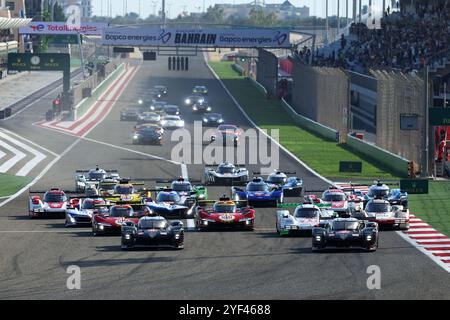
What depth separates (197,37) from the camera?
129m

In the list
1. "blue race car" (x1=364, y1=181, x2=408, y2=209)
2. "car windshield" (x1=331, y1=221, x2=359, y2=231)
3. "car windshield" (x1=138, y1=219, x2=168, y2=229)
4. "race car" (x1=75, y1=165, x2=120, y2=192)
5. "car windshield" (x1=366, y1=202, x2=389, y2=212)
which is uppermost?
"car windshield" (x1=331, y1=221, x2=359, y2=231)

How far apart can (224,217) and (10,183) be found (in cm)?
2448

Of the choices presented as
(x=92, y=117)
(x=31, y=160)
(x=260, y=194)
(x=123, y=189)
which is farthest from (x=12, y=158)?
(x=92, y=117)

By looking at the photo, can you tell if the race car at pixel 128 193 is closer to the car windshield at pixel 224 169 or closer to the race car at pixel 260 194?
the race car at pixel 260 194

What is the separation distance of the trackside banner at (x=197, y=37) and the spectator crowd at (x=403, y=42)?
20.2ft

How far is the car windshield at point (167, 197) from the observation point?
5212cm

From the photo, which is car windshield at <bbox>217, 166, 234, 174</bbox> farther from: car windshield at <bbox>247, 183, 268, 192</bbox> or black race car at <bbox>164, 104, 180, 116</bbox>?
black race car at <bbox>164, 104, 180, 116</bbox>

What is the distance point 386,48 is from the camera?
344 feet

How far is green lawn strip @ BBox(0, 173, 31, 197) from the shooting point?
65.1m

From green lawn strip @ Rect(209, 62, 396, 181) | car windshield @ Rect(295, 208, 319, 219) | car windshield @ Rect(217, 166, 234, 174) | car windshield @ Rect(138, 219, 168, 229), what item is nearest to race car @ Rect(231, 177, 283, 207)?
car windshield @ Rect(217, 166, 234, 174)

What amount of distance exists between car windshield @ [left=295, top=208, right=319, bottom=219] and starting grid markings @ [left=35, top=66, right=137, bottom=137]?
53147 millimetres

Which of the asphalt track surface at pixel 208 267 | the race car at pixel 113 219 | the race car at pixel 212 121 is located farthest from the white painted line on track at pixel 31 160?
the race car at pixel 113 219

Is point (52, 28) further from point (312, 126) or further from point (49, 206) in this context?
point (49, 206)

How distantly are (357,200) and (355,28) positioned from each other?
78.2 metres
